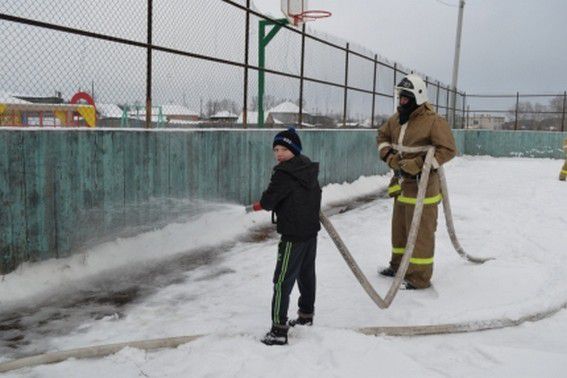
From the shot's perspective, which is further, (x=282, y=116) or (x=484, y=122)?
(x=484, y=122)

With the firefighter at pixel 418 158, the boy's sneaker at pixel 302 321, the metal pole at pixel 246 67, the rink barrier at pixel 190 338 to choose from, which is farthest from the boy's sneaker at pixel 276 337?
the metal pole at pixel 246 67

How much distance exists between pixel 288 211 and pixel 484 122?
27.7m

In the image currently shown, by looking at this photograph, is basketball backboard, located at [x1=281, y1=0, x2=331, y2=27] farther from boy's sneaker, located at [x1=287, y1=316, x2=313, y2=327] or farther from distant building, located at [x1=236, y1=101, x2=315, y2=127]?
boy's sneaker, located at [x1=287, y1=316, x2=313, y2=327]

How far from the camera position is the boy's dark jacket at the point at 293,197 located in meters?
3.46

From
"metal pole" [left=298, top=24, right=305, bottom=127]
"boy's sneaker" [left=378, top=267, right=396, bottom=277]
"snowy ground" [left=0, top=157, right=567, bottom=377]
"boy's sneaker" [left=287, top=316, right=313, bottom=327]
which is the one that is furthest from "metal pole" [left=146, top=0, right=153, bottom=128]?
"metal pole" [left=298, top=24, right=305, bottom=127]

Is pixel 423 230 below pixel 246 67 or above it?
below

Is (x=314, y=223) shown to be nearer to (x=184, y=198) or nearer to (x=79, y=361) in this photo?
(x=79, y=361)

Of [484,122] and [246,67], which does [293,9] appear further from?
[484,122]

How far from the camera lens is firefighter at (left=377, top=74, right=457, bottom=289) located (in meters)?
4.73

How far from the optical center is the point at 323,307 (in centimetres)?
432

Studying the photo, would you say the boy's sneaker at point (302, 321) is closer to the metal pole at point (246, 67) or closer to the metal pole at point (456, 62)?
the metal pole at point (246, 67)

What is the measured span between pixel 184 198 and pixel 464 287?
334 cm

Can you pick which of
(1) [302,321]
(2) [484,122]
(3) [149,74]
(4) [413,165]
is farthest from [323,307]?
(2) [484,122]

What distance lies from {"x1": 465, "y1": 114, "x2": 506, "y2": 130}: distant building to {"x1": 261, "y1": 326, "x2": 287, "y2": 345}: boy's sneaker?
83.9 feet
